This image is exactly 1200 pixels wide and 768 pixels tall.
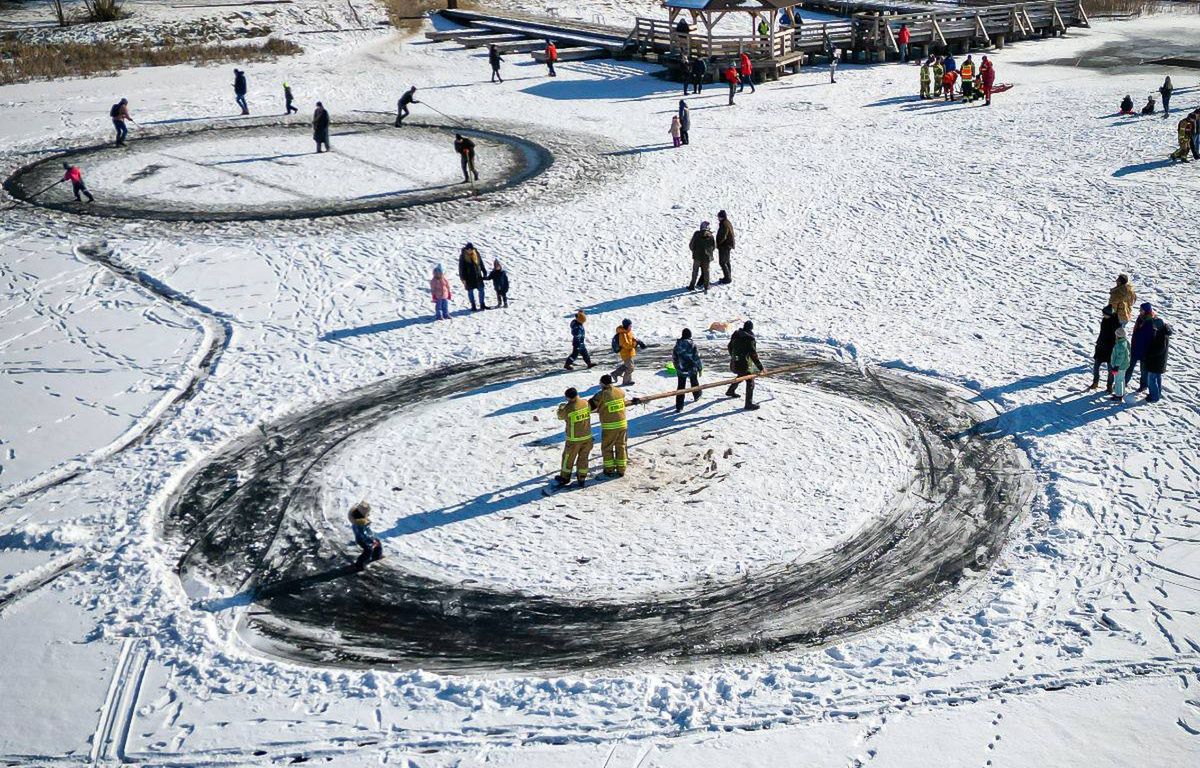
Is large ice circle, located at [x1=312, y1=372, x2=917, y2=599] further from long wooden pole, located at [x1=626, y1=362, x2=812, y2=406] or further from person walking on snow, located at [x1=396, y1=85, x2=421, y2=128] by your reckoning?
person walking on snow, located at [x1=396, y1=85, x2=421, y2=128]

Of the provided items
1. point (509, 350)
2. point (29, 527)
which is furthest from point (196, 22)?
point (29, 527)

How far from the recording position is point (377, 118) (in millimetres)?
34875

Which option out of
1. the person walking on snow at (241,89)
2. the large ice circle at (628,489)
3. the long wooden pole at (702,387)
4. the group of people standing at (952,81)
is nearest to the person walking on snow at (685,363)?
the long wooden pole at (702,387)

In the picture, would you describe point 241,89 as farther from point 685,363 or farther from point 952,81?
point 685,363

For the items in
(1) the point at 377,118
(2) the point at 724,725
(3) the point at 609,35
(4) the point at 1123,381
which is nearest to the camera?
(2) the point at 724,725

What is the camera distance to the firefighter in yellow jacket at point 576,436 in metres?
13.2

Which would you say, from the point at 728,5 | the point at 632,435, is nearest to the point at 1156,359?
the point at 632,435

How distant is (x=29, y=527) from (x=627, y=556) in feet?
24.2

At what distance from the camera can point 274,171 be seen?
28.8 m

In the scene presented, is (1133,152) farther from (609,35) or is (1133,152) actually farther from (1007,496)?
(609,35)

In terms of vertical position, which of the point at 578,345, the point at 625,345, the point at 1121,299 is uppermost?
the point at 1121,299

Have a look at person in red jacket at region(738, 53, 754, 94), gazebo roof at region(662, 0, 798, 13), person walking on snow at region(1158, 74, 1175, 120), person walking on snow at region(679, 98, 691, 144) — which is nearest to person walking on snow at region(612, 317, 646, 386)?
person walking on snow at region(679, 98, 691, 144)

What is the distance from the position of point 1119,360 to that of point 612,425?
25.0 ft

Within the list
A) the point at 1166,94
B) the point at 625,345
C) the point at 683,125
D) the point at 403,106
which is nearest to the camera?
the point at 625,345
